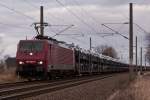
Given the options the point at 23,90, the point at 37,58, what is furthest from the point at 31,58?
the point at 23,90

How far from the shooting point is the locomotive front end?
34750 millimetres

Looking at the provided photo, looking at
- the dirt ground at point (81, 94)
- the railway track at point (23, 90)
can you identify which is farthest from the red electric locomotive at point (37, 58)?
the dirt ground at point (81, 94)

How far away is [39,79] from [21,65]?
3.08 m

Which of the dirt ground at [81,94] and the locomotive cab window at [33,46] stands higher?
the locomotive cab window at [33,46]

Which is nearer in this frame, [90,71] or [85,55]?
[85,55]

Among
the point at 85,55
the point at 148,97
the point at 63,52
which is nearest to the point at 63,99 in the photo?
the point at 148,97

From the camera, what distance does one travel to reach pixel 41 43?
117 feet

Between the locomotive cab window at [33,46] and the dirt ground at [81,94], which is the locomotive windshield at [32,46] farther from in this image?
the dirt ground at [81,94]

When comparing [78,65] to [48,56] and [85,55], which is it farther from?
[48,56]

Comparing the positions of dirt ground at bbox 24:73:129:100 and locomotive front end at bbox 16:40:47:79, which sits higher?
locomotive front end at bbox 16:40:47:79

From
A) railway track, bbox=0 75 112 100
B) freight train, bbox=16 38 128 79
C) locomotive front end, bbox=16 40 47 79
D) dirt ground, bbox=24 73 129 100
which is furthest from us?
freight train, bbox=16 38 128 79

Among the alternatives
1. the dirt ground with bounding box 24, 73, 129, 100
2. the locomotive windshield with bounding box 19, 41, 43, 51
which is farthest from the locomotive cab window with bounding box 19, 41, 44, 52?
the dirt ground with bounding box 24, 73, 129, 100

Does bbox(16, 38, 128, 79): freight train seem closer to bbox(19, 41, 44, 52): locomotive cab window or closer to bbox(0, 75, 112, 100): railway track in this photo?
bbox(19, 41, 44, 52): locomotive cab window

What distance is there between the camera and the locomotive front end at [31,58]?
34750 mm
